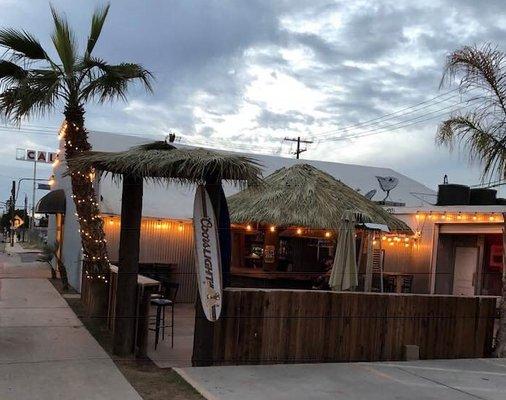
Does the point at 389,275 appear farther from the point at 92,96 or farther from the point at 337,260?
the point at 92,96

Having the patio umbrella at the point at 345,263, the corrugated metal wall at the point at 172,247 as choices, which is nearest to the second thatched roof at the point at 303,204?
the patio umbrella at the point at 345,263

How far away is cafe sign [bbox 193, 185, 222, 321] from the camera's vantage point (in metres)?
7.74

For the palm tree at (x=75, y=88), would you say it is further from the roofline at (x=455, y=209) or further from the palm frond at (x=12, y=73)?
the roofline at (x=455, y=209)

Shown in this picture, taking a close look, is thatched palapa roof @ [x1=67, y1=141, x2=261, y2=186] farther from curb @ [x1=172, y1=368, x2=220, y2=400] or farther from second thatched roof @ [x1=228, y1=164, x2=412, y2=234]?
second thatched roof @ [x1=228, y1=164, x2=412, y2=234]

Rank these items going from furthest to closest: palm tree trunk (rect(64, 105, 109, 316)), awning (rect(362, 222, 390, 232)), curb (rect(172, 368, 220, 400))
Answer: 1. awning (rect(362, 222, 390, 232))
2. palm tree trunk (rect(64, 105, 109, 316))
3. curb (rect(172, 368, 220, 400))

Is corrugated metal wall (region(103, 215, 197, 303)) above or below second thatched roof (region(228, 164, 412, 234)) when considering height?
below

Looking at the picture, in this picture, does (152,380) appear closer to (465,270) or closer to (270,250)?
(270,250)

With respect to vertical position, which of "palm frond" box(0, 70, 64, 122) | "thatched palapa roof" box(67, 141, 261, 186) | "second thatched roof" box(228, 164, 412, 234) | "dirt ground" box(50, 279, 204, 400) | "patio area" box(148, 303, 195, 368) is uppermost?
"palm frond" box(0, 70, 64, 122)

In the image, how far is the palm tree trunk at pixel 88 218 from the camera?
35.0 feet

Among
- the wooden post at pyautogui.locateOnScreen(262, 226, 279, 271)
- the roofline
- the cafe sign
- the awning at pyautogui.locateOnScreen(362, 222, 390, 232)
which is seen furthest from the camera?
the wooden post at pyautogui.locateOnScreen(262, 226, 279, 271)

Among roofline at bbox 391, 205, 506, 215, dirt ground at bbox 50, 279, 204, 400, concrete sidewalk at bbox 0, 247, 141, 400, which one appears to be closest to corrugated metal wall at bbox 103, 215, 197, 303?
concrete sidewalk at bbox 0, 247, 141, 400

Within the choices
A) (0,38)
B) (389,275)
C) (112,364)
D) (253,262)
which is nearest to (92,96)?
(0,38)

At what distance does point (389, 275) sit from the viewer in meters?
16.1

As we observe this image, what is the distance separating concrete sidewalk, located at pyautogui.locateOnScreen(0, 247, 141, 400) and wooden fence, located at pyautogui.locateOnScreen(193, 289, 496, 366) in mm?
1469
